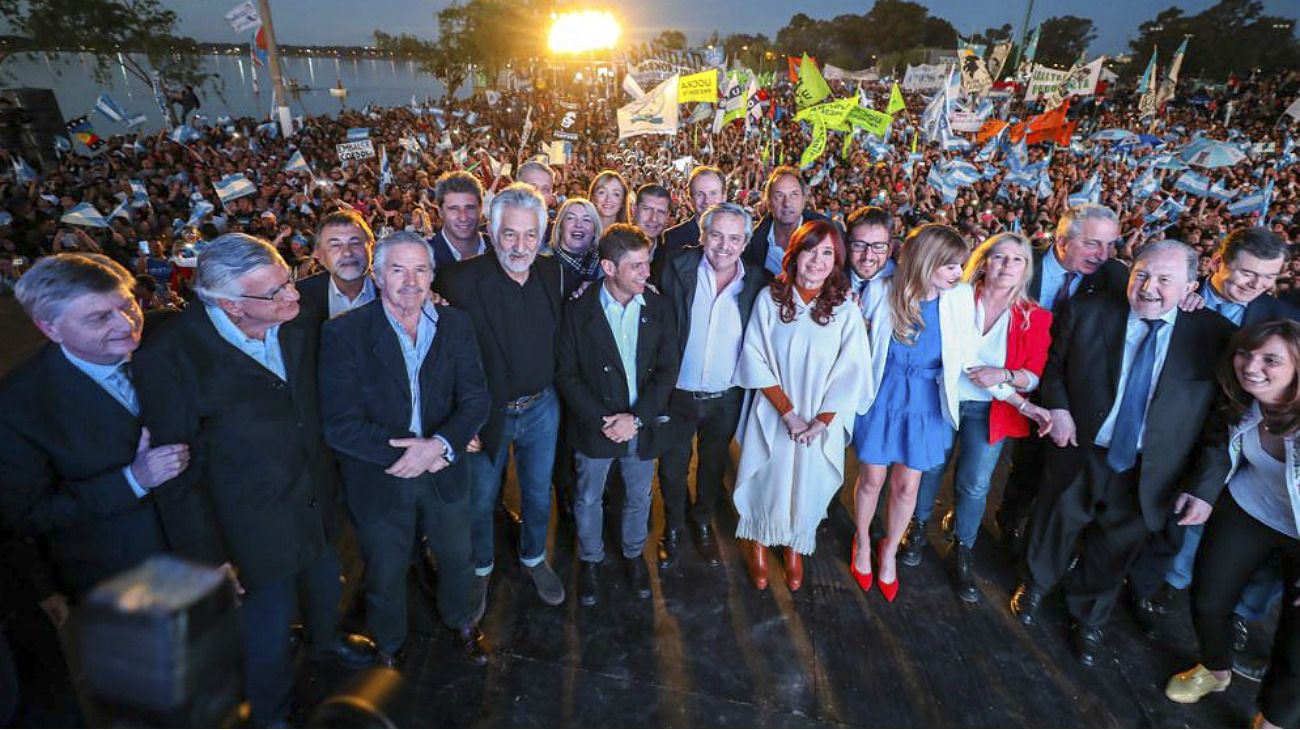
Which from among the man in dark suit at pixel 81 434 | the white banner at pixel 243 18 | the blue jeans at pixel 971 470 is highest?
the white banner at pixel 243 18

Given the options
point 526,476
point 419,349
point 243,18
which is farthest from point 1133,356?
point 243,18

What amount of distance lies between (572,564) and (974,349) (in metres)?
2.55

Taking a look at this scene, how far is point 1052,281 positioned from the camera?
3547mm

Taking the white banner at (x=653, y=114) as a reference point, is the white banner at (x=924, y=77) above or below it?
above

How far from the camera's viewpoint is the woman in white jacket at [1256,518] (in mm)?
2369

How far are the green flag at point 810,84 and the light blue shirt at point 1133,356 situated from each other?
389 inches

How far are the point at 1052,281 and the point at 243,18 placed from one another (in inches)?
605

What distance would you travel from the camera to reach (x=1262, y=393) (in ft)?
7.89

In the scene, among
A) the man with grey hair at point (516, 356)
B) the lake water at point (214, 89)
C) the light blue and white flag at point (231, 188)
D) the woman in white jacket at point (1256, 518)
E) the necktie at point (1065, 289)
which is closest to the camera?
the woman in white jacket at point (1256, 518)

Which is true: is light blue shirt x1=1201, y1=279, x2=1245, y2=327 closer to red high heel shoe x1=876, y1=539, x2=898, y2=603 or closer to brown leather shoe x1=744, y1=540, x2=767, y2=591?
red high heel shoe x1=876, y1=539, x2=898, y2=603

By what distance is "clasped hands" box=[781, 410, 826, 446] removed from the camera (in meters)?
3.15

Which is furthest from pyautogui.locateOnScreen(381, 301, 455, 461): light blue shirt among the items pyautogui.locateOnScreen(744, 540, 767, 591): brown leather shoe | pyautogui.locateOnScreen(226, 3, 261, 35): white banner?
pyautogui.locateOnScreen(226, 3, 261, 35): white banner

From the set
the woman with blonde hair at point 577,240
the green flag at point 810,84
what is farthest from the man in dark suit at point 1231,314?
the green flag at point 810,84

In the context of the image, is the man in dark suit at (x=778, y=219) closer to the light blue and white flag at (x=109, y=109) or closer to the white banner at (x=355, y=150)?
the white banner at (x=355, y=150)
